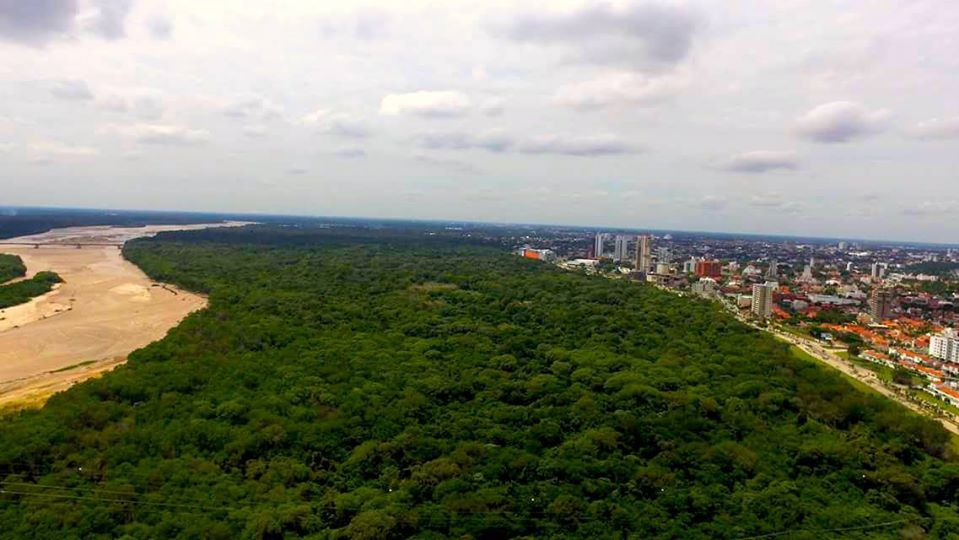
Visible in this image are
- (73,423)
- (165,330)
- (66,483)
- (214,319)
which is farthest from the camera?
(165,330)

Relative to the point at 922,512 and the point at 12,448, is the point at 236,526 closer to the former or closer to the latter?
the point at 12,448

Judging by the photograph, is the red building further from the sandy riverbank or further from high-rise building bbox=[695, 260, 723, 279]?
the sandy riverbank

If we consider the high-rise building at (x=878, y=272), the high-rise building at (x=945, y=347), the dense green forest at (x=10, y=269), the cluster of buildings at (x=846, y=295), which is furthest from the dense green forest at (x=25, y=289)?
the high-rise building at (x=878, y=272)

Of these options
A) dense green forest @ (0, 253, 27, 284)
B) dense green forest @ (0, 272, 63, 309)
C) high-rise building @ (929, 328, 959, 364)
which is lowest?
high-rise building @ (929, 328, 959, 364)

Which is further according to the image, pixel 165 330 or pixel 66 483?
pixel 165 330

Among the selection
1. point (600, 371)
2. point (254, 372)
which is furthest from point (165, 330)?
point (600, 371)

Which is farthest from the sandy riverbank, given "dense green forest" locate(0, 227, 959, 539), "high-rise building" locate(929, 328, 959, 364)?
"high-rise building" locate(929, 328, 959, 364)

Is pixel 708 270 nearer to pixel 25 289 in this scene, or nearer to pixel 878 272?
pixel 878 272
